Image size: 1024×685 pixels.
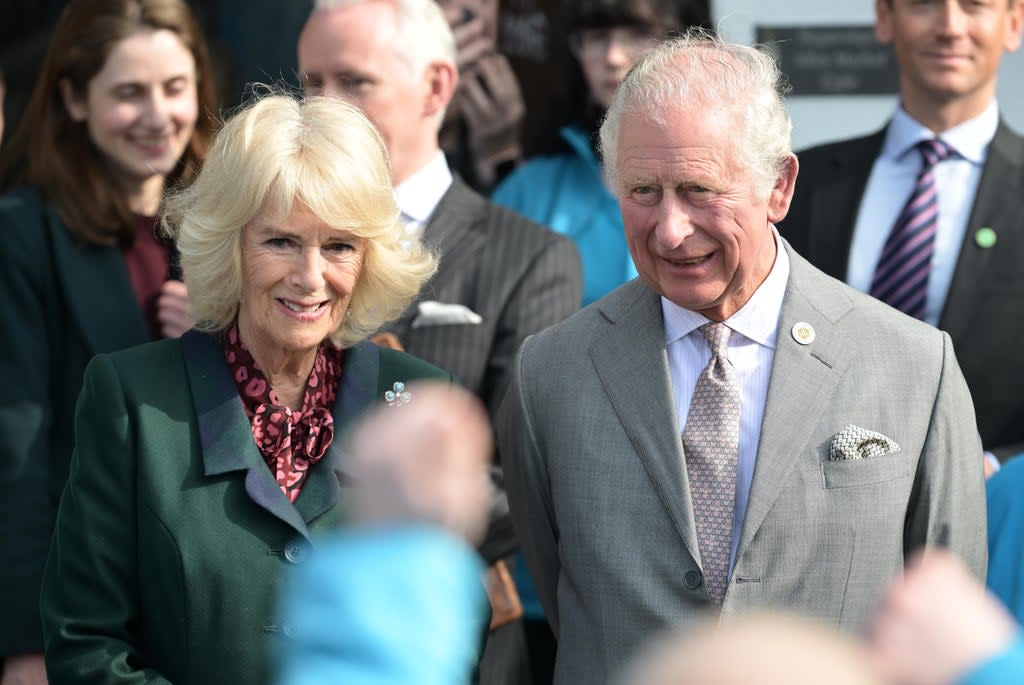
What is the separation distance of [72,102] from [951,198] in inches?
83.2

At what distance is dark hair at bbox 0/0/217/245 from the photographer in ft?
12.2

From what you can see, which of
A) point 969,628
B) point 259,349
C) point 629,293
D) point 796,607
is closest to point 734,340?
point 629,293

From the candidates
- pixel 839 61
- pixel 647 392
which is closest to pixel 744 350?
pixel 647 392

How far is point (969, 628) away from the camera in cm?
129

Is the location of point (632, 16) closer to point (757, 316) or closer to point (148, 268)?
point (148, 268)

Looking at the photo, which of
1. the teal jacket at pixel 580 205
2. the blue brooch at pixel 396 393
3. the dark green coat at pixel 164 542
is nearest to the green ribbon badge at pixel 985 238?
the teal jacket at pixel 580 205

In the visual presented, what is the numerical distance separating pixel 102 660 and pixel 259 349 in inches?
24.6

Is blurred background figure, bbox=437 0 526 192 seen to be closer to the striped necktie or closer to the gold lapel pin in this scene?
the striped necktie

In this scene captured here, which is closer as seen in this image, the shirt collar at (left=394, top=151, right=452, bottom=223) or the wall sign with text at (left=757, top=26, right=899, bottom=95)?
the shirt collar at (left=394, top=151, right=452, bottom=223)

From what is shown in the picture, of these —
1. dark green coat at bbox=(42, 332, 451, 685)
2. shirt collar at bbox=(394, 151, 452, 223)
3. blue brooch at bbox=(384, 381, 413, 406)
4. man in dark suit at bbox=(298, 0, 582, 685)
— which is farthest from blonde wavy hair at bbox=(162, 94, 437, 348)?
shirt collar at bbox=(394, 151, 452, 223)

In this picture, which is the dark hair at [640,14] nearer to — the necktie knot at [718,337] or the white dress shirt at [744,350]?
the white dress shirt at [744,350]

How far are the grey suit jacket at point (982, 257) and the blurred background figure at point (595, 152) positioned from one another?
1.67 ft

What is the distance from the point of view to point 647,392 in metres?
2.86

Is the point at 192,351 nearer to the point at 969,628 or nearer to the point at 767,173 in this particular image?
the point at 767,173
